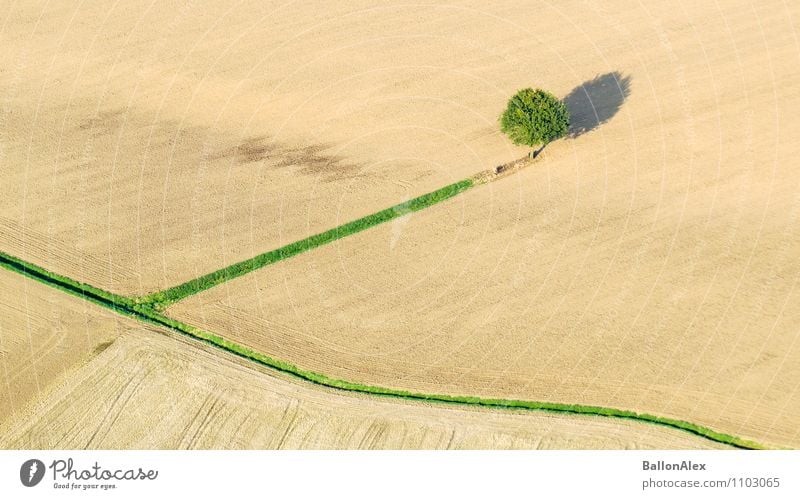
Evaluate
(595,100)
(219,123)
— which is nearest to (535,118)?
(595,100)

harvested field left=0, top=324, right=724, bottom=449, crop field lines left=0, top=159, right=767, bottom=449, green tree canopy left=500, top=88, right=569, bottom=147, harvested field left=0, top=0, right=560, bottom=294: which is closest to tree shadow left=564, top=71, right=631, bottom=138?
harvested field left=0, top=0, right=560, bottom=294

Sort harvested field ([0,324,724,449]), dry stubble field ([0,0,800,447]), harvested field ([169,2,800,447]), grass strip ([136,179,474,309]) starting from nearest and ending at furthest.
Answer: harvested field ([0,324,724,449]), harvested field ([169,2,800,447]), dry stubble field ([0,0,800,447]), grass strip ([136,179,474,309])

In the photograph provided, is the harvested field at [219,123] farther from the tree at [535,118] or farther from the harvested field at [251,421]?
the harvested field at [251,421]

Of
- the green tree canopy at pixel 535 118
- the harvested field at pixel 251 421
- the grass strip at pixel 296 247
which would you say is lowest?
the harvested field at pixel 251 421

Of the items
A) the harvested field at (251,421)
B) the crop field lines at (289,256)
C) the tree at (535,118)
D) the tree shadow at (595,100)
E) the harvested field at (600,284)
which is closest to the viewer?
the harvested field at (251,421)

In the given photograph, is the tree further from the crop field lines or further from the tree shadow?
the tree shadow

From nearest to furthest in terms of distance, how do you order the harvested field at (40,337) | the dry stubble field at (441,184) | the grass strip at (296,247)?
the harvested field at (40,337) → the dry stubble field at (441,184) → the grass strip at (296,247)

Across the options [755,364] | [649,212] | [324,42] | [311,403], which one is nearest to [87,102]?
[324,42]

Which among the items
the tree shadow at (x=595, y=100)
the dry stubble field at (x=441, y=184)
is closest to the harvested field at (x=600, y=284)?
the dry stubble field at (x=441, y=184)
